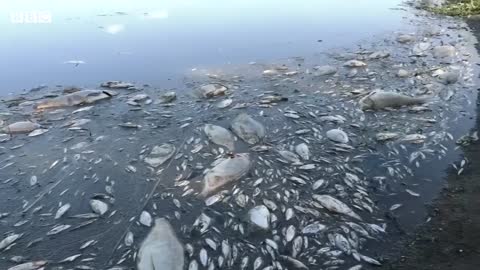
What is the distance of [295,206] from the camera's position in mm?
3861

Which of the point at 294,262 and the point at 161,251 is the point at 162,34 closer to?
the point at 161,251

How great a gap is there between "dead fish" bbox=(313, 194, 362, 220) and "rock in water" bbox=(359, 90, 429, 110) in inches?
77.7

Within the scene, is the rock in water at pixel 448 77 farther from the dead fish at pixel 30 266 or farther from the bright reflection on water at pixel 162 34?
the dead fish at pixel 30 266

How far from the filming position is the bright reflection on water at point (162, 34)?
6.96 meters

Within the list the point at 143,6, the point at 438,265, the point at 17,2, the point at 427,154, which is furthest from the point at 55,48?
the point at 438,265

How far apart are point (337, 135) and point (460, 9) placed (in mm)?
7544

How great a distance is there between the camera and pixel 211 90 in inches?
235

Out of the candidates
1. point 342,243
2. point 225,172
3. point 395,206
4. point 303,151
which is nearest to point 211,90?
point 303,151

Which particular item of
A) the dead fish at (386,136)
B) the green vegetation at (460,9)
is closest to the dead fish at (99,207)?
the dead fish at (386,136)

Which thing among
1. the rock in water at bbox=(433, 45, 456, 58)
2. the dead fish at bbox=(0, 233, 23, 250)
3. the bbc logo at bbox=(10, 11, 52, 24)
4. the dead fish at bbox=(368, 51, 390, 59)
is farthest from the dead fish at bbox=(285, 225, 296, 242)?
the bbc logo at bbox=(10, 11, 52, 24)

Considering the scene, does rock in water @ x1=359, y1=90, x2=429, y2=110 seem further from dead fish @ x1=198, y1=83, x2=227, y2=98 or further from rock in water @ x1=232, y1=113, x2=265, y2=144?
dead fish @ x1=198, y1=83, x2=227, y2=98

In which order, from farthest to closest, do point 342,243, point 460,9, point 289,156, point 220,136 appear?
point 460,9, point 220,136, point 289,156, point 342,243

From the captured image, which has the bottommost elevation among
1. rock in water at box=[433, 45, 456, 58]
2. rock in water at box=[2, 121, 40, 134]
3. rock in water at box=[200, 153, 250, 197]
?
rock in water at box=[200, 153, 250, 197]

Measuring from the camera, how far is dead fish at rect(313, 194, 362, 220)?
375 centimetres
